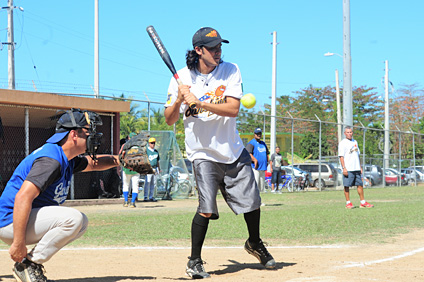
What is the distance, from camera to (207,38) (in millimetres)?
5605

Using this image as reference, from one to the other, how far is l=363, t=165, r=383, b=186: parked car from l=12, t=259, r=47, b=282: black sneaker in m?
29.6

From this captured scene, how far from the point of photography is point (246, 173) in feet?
18.8

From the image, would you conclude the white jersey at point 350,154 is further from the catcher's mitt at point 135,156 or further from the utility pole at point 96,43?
the utility pole at point 96,43

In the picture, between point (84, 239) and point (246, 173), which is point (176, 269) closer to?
point (246, 173)

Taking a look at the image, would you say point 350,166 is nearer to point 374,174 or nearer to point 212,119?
point 212,119

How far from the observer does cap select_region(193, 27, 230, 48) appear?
558cm

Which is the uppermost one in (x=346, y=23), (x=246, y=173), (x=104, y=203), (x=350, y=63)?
(x=346, y=23)

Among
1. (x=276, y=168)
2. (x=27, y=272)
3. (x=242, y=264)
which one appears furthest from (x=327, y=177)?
(x=27, y=272)

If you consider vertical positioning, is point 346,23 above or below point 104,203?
above

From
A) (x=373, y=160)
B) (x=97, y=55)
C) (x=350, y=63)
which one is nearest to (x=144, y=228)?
(x=97, y=55)

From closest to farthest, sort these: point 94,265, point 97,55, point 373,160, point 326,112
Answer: point 94,265, point 97,55, point 373,160, point 326,112

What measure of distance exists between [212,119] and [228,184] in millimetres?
660

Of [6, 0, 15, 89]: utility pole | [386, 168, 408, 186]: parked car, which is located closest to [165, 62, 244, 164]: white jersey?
[6, 0, 15, 89]: utility pole

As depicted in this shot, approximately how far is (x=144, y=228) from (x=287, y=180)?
19.5 m
